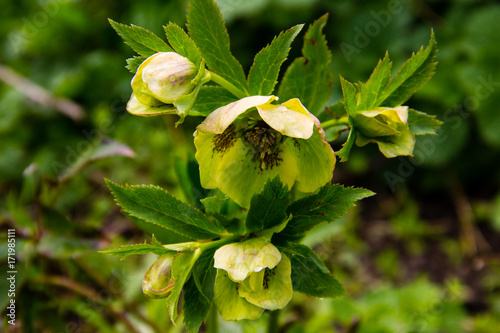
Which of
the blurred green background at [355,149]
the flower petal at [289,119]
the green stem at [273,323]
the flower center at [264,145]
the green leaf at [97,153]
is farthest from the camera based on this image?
A: the blurred green background at [355,149]

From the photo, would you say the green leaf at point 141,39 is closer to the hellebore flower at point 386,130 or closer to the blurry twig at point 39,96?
the hellebore flower at point 386,130

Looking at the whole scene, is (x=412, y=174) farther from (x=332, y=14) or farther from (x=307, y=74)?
(x=307, y=74)

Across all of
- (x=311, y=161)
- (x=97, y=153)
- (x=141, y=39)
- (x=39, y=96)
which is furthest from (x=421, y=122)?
(x=39, y=96)

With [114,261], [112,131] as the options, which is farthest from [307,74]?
[112,131]

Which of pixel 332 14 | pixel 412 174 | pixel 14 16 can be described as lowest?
pixel 412 174

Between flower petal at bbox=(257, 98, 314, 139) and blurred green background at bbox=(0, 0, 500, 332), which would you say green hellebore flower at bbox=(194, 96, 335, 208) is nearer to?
flower petal at bbox=(257, 98, 314, 139)

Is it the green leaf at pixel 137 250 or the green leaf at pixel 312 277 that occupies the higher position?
the green leaf at pixel 137 250

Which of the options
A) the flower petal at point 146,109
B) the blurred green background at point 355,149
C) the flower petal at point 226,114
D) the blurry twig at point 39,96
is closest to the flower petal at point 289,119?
the flower petal at point 226,114
